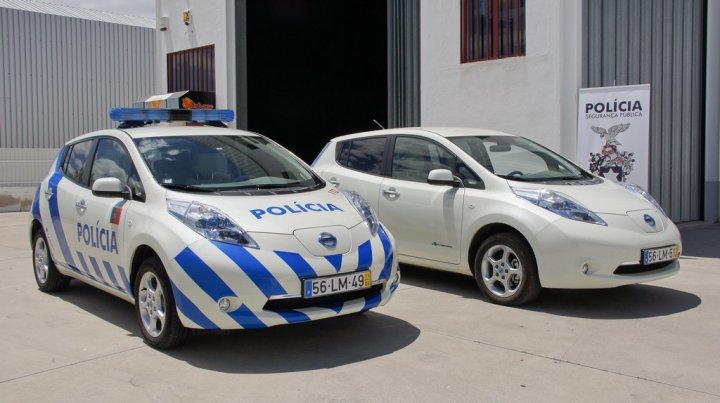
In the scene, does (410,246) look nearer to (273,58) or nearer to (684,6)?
(684,6)

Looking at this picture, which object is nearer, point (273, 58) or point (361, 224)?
point (361, 224)

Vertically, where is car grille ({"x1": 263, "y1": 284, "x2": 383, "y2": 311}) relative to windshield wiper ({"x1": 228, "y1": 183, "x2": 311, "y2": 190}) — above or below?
below

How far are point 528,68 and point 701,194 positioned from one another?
12.2ft

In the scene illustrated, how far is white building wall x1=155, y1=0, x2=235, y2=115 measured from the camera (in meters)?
16.1

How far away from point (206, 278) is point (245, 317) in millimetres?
341

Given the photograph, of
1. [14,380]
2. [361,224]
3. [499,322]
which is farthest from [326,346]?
[14,380]

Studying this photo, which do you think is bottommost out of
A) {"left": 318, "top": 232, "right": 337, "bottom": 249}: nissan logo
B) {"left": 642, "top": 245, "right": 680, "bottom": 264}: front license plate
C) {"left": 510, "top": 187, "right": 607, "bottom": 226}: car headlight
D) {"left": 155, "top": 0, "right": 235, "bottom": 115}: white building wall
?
{"left": 642, "top": 245, "right": 680, "bottom": 264}: front license plate

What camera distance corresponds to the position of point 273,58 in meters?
18.2

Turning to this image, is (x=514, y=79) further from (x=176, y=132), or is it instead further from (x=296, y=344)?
(x=296, y=344)

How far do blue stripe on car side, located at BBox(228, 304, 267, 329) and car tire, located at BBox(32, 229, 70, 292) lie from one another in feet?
9.92

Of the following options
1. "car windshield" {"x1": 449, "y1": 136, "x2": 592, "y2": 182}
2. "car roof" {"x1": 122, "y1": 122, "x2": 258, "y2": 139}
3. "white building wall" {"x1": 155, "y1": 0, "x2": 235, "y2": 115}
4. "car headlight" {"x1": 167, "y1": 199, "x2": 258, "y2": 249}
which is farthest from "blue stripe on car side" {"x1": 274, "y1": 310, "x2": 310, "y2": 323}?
"white building wall" {"x1": 155, "y1": 0, "x2": 235, "y2": 115}

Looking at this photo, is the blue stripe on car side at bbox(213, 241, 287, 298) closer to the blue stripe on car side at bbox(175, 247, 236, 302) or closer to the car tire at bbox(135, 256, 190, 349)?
the blue stripe on car side at bbox(175, 247, 236, 302)

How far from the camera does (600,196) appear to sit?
628 cm

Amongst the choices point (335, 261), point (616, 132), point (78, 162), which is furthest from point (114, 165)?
point (616, 132)
